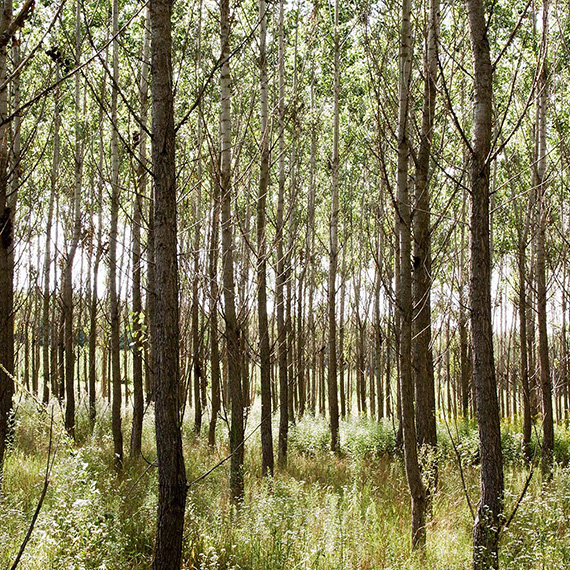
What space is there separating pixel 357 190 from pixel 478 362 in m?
14.5

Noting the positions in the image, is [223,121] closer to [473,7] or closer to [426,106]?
[426,106]

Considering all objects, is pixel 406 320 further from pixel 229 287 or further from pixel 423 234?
pixel 229 287

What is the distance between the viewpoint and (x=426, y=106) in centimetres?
434

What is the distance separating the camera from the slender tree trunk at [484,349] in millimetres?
3158

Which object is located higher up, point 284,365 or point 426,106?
point 426,106

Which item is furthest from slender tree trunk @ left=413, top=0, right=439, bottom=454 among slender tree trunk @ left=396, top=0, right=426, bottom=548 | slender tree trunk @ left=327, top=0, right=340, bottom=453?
slender tree trunk @ left=327, top=0, right=340, bottom=453

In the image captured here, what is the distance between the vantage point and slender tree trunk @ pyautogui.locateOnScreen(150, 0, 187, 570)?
2568 mm

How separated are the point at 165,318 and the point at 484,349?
5.86 ft

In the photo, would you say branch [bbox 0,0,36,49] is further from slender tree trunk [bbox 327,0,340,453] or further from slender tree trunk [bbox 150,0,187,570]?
slender tree trunk [bbox 327,0,340,453]

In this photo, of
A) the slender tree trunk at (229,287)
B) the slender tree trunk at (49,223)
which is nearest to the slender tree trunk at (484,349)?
the slender tree trunk at (229,287)

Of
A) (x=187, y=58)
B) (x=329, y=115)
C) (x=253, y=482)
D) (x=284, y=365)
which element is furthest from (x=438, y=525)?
(x=329, y=115)

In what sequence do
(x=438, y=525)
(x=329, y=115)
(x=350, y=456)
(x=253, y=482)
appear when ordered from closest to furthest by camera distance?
(x=438, y=525) < (x=253, y=482) < (x=350, y=456) < (x=329, y=115)

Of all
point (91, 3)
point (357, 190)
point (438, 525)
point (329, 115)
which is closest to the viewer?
point (438, 525)

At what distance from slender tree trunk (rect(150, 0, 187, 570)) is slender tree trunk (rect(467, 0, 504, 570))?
1693 mm
